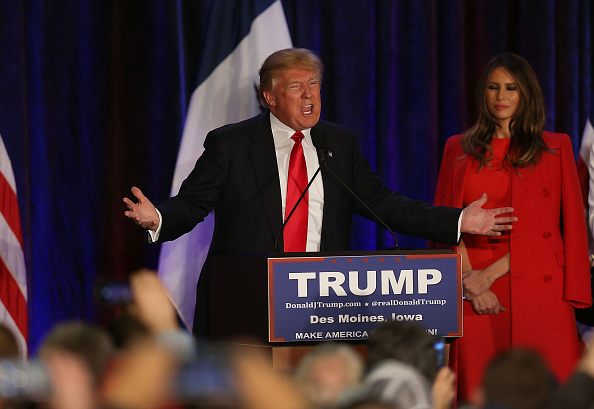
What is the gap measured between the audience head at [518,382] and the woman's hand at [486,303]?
6.69ft

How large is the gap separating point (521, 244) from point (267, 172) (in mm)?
1088

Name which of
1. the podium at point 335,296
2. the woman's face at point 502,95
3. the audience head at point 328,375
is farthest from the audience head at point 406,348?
the woman's face at point 502,95

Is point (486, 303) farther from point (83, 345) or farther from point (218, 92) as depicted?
point (83, 345)

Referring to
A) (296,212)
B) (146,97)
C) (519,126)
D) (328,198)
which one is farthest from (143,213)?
(519,126)

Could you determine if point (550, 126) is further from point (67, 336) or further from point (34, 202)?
point (67, 336)

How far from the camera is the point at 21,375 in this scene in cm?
150

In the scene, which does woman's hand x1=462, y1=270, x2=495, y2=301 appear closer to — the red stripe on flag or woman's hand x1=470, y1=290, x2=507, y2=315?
woman's hand x1=470, y1=290, x2=507, y2=315

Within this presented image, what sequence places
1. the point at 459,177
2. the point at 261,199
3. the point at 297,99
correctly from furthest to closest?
the point at 459,177 < the point at 297,99 < the point at 261,199

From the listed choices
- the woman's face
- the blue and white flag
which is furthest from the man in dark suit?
the blue and white flag

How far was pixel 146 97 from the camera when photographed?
14.5 feet

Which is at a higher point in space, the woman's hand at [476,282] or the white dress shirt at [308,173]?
the white dress shirt at [308,173]

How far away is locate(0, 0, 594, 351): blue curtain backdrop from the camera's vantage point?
4328 mm

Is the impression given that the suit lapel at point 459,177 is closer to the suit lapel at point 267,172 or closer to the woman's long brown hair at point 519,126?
the woman's long brown hair at point 519,126

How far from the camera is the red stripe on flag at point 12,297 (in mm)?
4039
